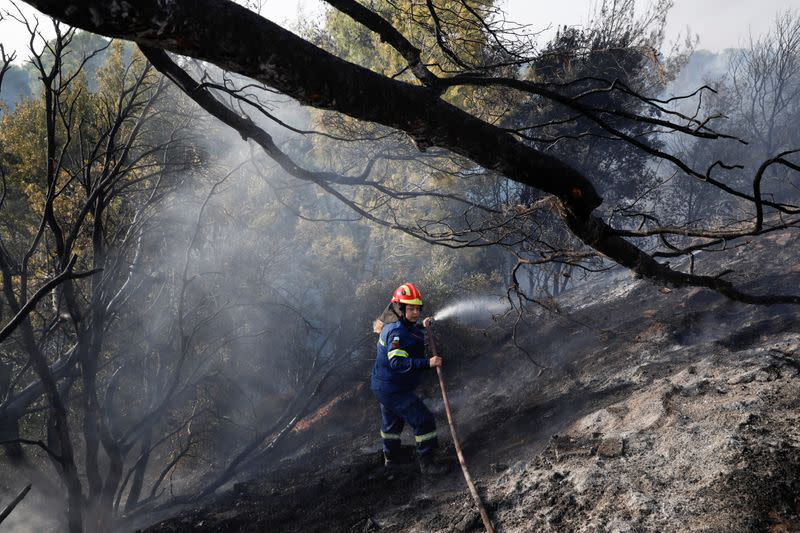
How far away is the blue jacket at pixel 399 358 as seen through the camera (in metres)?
5.30

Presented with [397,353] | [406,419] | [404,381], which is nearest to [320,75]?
[397,353]

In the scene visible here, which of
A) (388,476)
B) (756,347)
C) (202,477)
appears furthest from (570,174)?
(202,477)

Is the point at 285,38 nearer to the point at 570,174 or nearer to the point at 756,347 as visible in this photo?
the point at 570,174

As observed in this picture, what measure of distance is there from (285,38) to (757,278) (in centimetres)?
1168

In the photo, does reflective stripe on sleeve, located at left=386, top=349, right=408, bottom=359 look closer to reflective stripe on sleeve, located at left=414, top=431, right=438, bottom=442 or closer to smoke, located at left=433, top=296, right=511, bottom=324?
reflective stripe on sleeve, located at left=414, top=431, right=438, bottom=442

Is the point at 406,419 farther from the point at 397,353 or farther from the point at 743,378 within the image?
the point at 743,378

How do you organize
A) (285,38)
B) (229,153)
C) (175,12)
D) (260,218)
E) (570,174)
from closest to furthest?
(175,12) → (285,38) → (570,174) → (229,153) → (260,218)

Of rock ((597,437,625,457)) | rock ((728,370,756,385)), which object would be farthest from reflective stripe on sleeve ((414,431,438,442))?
rock ((728,370,756,385))

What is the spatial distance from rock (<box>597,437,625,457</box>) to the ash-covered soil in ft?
0.05

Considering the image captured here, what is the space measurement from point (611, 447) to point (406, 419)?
2.44m

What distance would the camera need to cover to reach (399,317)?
224 inches

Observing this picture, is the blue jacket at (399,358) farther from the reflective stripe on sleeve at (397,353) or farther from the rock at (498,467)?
the rock at (498,467)

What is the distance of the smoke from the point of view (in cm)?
1235

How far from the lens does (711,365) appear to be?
5023 mm
